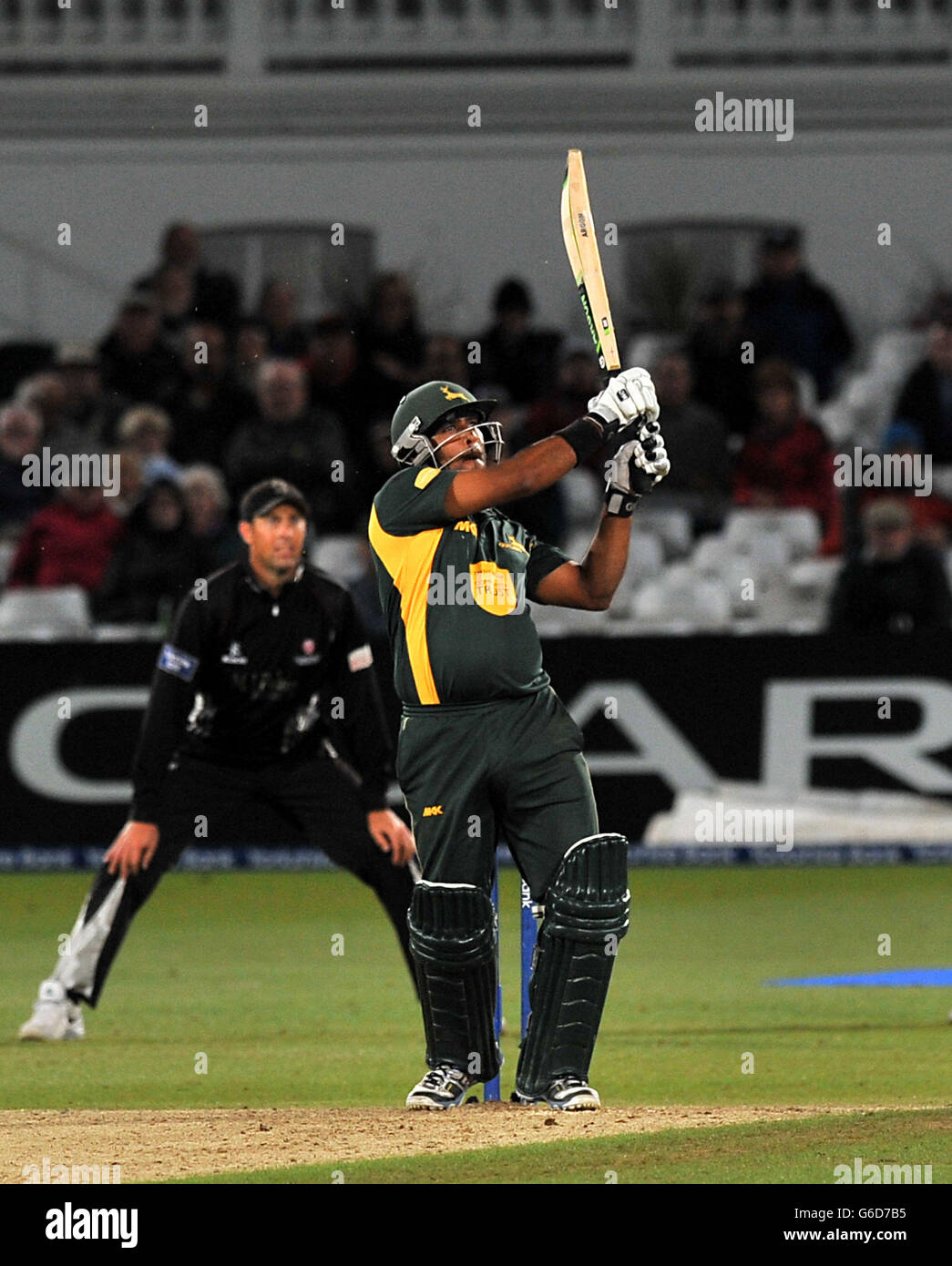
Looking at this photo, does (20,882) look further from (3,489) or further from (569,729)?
(569,729)

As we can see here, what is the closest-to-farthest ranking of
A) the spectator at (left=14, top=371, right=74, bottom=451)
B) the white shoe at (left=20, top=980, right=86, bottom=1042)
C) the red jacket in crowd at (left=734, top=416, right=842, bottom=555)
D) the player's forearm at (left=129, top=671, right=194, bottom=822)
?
the player's forearm at (left=129, top=671, right=194, bottom=822) → the white shoe at (left=20, top=980, right=86, bottom=1042) → the red jacket in crowd at (left=734, top=416, right=842, bottom=555) → the spectator at (left=14, top=371, right=74, bottom=451)

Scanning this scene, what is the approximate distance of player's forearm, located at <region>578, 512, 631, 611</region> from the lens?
7.00m

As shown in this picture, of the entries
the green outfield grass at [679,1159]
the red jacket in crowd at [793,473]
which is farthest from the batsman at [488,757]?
the red jacket in crowd at [793,473]

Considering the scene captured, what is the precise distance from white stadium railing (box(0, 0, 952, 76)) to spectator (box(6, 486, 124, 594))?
657 cm

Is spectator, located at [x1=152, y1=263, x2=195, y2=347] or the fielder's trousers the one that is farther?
spectator, located at [x1=152, y1=263, x2=195, y2=347]

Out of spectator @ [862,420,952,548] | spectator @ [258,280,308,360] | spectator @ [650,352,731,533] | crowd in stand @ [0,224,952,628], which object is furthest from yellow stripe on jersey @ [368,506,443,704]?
spectator @ [258,280,308,360]

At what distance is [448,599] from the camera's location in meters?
6.93

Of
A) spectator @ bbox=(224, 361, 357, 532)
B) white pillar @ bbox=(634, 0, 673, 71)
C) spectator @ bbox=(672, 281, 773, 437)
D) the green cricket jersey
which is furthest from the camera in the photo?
white pillar @ bbox=(634, 0, 673, 71)

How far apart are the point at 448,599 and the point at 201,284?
462 inches

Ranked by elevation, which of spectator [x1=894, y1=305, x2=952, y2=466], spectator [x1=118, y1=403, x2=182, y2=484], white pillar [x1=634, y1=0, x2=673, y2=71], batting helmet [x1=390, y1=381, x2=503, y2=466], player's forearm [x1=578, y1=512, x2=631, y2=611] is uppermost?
white pillar [x1=634, y1=0, x2=673, y2=71]

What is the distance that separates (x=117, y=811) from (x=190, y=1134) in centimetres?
712

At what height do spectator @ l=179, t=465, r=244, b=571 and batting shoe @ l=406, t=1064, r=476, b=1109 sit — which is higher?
spectator @ l=179, t=465, r=244, b=571

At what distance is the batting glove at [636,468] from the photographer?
22.5 feet

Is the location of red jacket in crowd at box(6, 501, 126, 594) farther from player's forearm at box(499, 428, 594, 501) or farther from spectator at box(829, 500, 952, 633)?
player's forearm at box(499, 428, 594, 501)
